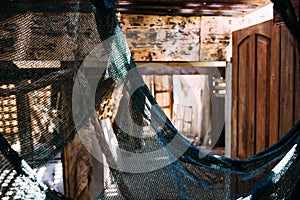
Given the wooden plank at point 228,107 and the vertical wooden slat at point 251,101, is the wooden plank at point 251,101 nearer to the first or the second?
the vertical wooden slat at point 251,101

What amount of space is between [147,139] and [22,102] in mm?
474

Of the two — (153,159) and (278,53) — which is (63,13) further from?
(278,53)

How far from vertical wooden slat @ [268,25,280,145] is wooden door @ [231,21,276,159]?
0.07ft

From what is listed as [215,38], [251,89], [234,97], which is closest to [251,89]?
[251,89]

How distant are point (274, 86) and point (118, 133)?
1375mm

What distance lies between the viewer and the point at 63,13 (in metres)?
1.18

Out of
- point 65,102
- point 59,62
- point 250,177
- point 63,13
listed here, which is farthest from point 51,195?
point 250,177

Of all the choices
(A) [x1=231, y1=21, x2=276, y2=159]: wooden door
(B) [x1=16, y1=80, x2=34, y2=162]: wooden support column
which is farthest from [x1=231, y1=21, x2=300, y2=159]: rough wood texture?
(B) [x1=16, y1=80, x2=34, y2=162]: wooden support column

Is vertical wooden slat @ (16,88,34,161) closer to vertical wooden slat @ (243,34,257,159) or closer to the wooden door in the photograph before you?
the wooden door

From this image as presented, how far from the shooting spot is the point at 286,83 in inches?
78.8

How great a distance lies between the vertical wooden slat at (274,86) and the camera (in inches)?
83.0

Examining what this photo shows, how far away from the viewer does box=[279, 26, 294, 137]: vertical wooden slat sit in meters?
1.93

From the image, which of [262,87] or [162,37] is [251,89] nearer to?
[262,87]

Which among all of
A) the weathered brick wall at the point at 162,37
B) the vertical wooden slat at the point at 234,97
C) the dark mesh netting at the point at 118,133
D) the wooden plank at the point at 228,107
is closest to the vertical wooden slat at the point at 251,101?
the vertical wooden slat at the point at 234,97
